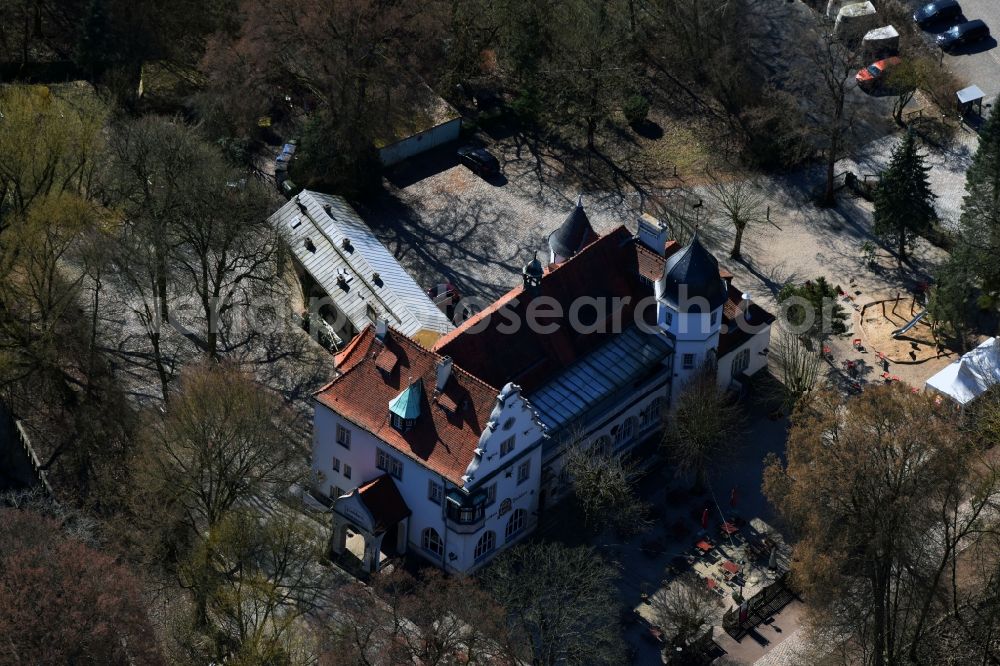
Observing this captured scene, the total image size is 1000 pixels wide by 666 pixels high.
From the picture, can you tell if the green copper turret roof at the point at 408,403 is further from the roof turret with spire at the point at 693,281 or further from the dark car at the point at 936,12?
the dark car at the point at 936,12

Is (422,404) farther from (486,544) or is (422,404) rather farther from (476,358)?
(486,544)

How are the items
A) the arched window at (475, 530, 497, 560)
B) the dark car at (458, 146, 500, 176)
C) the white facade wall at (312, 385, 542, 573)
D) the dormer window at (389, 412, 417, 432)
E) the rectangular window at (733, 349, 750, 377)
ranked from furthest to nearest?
the dark car at (458, 146, 500, 176) < the rectangular window at (733, 349, 750, 377) < the arched window at (475, 530, 497, 560) < the dormer window at (389, 412, 417, 432) < the white facade wall at (312, 385, 542, 573)

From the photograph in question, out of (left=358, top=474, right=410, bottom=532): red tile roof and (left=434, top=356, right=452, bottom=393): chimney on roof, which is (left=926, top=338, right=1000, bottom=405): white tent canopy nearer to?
(left=434, top=356, right=452, bottom=393): chimney on roof

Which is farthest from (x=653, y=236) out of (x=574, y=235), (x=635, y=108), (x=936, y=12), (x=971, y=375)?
(x=936, y=12)

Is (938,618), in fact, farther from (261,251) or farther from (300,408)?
(261,251)

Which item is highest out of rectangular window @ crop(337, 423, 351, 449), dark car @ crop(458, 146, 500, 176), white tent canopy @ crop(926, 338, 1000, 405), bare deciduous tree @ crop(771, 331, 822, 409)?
rectangular window @ crop(337, 423, 351, 449)

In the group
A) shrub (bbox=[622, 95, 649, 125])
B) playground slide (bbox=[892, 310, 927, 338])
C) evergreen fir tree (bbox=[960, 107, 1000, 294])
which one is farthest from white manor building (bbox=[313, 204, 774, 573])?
shrub (bbox=[622, 95, 649, 125])
